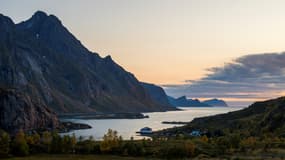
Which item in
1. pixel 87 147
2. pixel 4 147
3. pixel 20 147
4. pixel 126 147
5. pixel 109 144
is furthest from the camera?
pixel 109 144

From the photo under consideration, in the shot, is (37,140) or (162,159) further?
(37,140)

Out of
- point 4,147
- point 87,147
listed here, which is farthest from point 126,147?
point 4,147

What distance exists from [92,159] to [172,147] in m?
22.9

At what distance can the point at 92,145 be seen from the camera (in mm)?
127938

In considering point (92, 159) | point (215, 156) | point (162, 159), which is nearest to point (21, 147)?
point (92, 159)

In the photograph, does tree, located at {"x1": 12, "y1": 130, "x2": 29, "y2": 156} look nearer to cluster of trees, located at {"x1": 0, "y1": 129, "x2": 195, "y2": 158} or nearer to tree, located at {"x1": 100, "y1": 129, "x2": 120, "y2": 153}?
cluster of trees, located at {"x1": 0, "y1": 129, "x2": 195, "y2": 158}

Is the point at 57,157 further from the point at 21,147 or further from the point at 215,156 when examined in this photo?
the point at 215,156

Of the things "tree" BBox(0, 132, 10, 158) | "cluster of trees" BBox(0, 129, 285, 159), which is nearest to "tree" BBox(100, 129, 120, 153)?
"cluster of trees" BBox(0, 129, 285, 159)

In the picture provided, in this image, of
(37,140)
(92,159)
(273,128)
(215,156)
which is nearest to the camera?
(92,159)

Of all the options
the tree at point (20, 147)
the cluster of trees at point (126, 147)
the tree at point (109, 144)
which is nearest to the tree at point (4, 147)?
the cluster of trees at point (126, 147)

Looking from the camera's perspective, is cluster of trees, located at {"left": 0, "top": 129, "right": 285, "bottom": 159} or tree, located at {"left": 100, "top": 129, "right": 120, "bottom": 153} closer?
cluster of trees, located at {"left": 0, "top": 129, "right": 285, "bottom": 159}

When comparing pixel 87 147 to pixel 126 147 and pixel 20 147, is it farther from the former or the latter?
pixel 20 147

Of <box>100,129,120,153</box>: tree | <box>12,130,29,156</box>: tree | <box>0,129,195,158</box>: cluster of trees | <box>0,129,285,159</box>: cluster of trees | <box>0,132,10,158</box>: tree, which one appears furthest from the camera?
<box>100,129,120,153</box>: tree

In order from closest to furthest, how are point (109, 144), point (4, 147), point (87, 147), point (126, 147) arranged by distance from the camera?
point (4, 147), point (126, 147), point (87, 147), point (109, 144)
